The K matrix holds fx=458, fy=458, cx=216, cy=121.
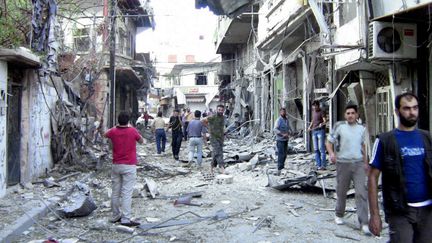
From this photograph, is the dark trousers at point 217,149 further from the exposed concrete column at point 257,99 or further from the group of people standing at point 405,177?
the exposed concrete column at point 257,99

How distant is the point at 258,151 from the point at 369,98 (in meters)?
5.05

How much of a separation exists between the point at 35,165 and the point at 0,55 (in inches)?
118

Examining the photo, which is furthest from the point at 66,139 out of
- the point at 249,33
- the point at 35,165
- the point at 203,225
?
the point at 249,33

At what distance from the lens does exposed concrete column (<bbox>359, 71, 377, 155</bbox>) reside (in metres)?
10.4

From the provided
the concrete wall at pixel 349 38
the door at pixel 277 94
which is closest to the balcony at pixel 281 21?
the concrete wall at pixel 349 38

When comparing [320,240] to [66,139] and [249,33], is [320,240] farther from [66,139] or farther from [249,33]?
[249,33]

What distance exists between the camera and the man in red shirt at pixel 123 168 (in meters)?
6.71

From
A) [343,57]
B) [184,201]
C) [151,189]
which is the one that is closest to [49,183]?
[151,189]

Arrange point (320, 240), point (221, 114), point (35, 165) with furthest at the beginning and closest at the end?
1. point (221, 114)
2. point (35, 165)
3. point (320, 240)

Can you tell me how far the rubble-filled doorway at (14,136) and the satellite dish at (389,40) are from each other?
7.01 metres

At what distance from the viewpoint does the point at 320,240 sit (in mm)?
5785

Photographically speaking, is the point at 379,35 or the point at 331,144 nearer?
the point at 331,144

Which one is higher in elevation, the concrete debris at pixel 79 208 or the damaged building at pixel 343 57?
the damaged building at pixel 343 57

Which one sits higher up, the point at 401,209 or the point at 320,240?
the point at 401,209
